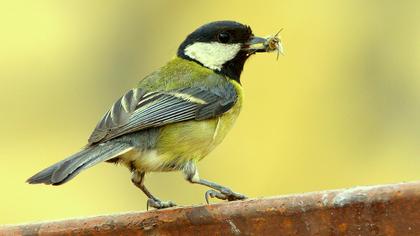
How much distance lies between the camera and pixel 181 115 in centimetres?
373

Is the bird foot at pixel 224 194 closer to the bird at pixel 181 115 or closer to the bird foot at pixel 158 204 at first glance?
the bird at pixel 181 115

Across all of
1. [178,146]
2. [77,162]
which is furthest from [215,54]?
[77,162]

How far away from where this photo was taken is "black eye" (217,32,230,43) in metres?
4.16

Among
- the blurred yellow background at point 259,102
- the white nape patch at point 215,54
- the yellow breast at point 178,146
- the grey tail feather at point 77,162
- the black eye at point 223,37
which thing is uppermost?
the black eye at point 223,37

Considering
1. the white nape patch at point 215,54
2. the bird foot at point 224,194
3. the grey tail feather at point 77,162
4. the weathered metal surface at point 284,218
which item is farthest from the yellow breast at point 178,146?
the weathered metal surface at point 284,218

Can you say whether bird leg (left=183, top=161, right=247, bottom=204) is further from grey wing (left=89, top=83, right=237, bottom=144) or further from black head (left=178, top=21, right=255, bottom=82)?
black head (left=178, top=21, right=255, bottom=82)

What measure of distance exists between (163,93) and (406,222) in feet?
5.54

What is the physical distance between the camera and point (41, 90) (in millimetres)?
6258

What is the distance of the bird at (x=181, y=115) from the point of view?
3512 mm

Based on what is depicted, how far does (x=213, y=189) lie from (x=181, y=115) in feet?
1.14

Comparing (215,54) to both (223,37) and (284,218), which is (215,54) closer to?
(223,37)

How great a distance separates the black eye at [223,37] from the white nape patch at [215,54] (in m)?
0.02

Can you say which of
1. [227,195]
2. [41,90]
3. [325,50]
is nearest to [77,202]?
[41,90]

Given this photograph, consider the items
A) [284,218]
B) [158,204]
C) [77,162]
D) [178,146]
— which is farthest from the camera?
[178,146]
